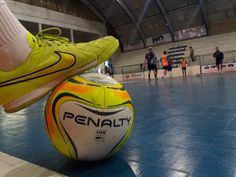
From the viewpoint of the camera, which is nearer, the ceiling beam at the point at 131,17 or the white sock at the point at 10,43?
the white sock at the point at 10,43

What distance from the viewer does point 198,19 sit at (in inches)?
919

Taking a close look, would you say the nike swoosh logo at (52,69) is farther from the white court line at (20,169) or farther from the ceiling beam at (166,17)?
the ceiling beam at (166,17)

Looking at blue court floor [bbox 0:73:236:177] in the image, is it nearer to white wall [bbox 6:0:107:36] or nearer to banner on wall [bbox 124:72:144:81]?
banner on wall [bbox 124:72:144:81]

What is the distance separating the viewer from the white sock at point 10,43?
55.5 inches

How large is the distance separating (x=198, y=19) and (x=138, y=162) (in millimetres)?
24289

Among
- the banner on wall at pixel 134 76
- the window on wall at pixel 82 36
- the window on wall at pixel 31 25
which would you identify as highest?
the window on wall at pixel 31 25

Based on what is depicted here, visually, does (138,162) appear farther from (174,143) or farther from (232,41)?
(232,41)

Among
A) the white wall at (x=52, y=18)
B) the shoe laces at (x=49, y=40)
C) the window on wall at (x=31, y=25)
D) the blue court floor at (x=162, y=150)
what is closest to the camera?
the blue court floor at (x=162, y=150)

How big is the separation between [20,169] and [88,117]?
1.89ft

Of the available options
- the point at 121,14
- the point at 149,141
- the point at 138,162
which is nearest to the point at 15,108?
the point at 138,162

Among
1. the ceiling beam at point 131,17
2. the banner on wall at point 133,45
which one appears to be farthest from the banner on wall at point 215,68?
the banner on wall at point 133,45

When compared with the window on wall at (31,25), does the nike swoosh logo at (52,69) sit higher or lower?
lower

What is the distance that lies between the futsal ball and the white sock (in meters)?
0.29

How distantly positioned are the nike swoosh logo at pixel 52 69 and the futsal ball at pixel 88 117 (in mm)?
97
